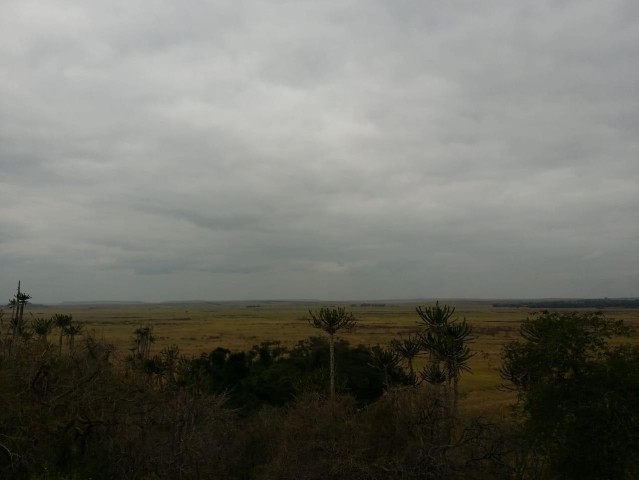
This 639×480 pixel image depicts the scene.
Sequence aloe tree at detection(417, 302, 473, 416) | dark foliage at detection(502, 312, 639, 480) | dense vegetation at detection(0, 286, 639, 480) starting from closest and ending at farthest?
dense vegetation at detection(0, 286, 639, 480) → dark foliage at detection(502, 312, 639, 480) → aloe tree at detection(417, 302, 473, 416)

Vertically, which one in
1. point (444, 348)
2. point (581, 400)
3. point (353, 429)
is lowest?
point (353, 429)

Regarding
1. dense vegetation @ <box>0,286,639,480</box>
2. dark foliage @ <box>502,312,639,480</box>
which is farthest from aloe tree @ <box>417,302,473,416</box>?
dark foliage @ <box>502,312,639,480</box>

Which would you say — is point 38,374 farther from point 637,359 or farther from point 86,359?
point 637,359

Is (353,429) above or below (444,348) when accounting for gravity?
below

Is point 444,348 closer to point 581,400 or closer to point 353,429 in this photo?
point 581,400

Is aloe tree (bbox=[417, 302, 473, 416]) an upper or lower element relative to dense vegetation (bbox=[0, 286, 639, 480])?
upper

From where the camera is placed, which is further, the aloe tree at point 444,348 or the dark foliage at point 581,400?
the aloe tree at point 444,348

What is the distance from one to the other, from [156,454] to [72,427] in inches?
136

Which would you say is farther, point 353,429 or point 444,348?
point 444,348

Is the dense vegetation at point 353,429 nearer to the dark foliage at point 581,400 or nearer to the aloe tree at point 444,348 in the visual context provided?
the dark foliage at point 581,400

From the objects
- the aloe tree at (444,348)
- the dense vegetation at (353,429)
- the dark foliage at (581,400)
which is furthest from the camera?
the aloe tree at (444,348)

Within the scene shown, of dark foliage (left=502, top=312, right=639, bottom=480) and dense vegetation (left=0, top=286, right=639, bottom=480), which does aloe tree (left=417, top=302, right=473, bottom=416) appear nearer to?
dense vegetation (left=0, top=286, right=639, bottom=480)

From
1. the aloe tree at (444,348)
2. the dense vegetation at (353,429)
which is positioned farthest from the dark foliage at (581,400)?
the aloe tree at (444,348)

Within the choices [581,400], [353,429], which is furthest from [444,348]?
[353,429]
